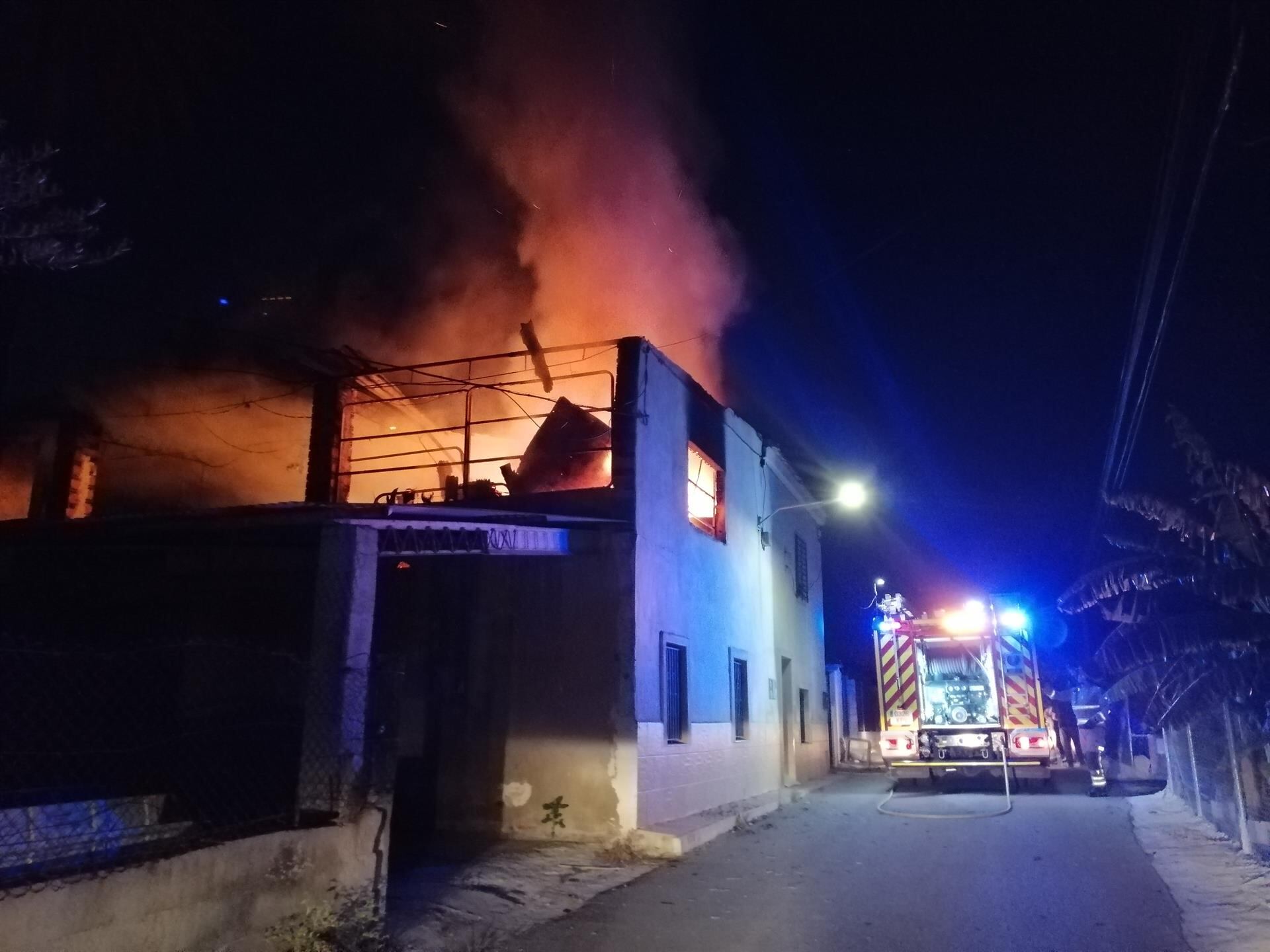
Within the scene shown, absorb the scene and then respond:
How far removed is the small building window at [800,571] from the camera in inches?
783

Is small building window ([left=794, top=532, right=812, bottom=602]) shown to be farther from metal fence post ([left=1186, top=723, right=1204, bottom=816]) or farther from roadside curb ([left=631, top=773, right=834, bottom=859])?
metal fence post ([left=1186, top=723, right=1204, bottom=816])

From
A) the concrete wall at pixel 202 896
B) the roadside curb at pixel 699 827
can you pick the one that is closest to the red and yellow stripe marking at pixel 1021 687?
the roadside curb at pixel 699 827

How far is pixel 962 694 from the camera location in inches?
612

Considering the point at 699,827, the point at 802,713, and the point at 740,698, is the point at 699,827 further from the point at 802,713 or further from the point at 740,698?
the point at 802,713

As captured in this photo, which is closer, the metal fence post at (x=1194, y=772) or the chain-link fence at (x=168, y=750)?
the chain-link fence at (x=168, y=750)

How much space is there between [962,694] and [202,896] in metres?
13.8

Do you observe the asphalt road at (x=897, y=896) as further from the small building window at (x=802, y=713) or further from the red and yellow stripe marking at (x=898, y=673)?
the small building window at (x=802, y=713)

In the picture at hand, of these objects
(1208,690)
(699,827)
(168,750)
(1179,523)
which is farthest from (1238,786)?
(168,750)

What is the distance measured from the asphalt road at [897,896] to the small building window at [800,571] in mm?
8633

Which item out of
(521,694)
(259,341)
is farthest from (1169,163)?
(259,341)

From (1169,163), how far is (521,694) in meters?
7.92

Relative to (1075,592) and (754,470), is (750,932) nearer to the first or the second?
(1075,592)

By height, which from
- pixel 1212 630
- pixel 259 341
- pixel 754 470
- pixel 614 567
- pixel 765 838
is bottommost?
pixel 765 838

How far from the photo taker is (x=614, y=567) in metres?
10.1
